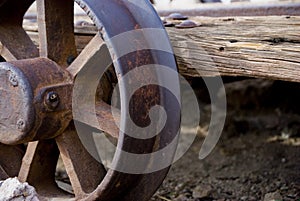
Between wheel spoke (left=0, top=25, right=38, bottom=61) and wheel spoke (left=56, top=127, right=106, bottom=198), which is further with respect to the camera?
wheel spoke (left=0, top=25, right=38, bottom=61)

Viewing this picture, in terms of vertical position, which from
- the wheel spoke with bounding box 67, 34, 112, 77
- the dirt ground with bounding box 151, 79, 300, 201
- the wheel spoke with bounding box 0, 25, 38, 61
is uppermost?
the wheel spoke with bounding box 67, 34, 112, 77

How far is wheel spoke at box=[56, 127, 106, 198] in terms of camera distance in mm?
2242

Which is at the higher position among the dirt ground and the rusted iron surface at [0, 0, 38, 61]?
the rusted iron surface at [0, 0, 38, 61]

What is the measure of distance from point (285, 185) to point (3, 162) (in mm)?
1414

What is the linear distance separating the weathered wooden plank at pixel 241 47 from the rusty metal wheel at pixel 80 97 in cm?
27

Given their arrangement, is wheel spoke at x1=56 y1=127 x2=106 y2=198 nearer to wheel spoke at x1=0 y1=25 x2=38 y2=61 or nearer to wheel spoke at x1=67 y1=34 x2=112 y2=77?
wheel spoke at x1=67 y1=34 x2=112 y2=77

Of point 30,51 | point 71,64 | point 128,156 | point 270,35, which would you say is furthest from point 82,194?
point 270,35

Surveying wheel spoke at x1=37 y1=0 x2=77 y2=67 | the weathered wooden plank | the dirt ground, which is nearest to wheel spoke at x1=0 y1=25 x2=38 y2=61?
wheel spoke at x1=37 y1=0 x2=77 y2=67

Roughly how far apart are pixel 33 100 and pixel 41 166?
45 centimetres

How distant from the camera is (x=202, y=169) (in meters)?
3.44

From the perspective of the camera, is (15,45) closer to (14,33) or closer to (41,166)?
(14,33)

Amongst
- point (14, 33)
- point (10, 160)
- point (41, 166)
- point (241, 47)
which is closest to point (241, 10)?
point (241, 47)

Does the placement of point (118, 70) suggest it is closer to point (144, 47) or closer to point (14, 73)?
point (144, 47)

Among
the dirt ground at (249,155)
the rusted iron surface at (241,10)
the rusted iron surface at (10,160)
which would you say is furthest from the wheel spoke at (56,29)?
the dirt ground at (249,155)
